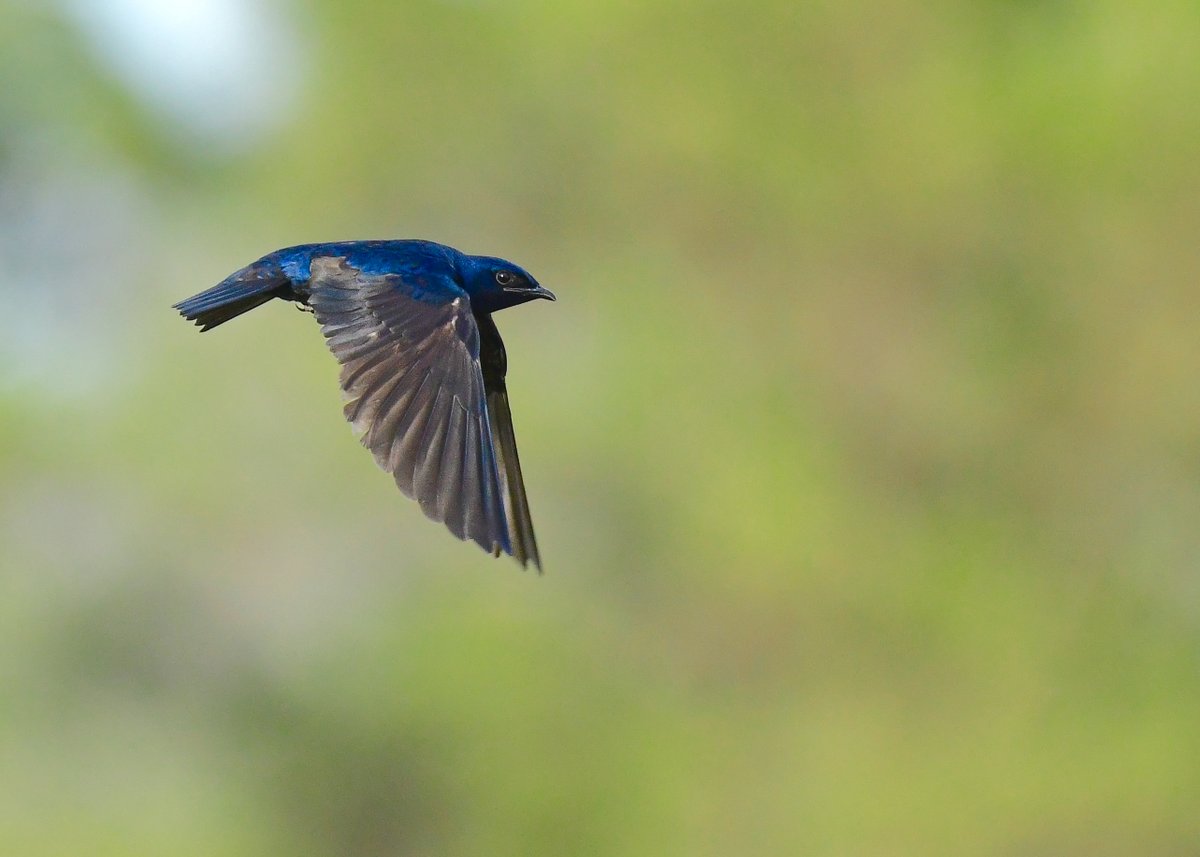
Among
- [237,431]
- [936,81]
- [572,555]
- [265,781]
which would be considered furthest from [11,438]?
[936,81]

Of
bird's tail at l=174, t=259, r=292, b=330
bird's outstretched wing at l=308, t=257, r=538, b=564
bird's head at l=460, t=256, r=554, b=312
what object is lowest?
bird's outstretched wing at l=308, t=257, r=538, b=564

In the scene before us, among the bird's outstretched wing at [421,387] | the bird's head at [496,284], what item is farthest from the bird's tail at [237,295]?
the bird's head at [496,284]

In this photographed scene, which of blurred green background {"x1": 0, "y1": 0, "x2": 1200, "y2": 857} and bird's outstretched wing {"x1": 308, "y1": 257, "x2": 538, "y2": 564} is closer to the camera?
bird's outstretched wing {"x1": 308, "y1": 257, "x2": 538, "y2": 564}

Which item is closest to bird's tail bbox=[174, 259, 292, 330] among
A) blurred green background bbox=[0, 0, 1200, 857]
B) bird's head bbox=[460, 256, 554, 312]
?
bird's head bbox=[460, 256, 554, 312]

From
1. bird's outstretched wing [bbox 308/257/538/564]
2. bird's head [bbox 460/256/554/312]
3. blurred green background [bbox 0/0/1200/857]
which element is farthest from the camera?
blurred green background [bbox 0/0/1200/857]

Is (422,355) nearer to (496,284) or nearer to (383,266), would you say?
(383,266)

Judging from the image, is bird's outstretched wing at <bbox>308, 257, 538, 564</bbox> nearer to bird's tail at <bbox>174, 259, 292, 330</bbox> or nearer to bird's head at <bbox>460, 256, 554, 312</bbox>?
bird's tail at <bbox>174, 259, 292, 330</bbox>

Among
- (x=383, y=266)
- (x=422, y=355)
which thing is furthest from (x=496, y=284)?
(x=422, y=355)

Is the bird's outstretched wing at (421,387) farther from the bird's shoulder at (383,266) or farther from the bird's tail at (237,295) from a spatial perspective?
the bird's tail at (237,295)
